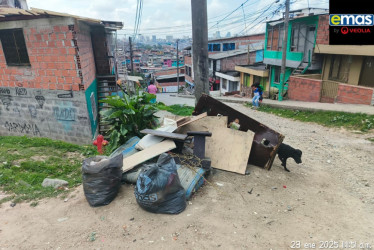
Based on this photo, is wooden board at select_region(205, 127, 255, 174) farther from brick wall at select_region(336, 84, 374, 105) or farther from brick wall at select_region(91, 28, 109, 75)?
brick wall at select_region(336, 84, 374, 105)

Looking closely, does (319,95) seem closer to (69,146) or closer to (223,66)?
(69,146)

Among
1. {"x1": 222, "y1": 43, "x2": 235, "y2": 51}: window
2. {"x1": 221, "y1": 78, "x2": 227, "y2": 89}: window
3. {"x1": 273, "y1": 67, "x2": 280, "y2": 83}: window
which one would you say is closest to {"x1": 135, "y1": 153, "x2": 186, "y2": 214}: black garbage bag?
{"x1": 273, "y1": 67, "x2": 280, "y2": 83}: window

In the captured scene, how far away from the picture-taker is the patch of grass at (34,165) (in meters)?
3.96

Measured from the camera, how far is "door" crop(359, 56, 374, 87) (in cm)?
1163

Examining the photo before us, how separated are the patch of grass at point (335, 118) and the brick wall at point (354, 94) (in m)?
2.09

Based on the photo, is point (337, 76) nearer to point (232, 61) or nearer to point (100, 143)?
point (100, 143)

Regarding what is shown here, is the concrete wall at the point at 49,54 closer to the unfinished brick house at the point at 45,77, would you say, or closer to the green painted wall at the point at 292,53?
the unfinished brick house at the point at 45,77

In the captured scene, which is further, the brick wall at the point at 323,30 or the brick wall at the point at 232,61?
the brick wall at the point at 232,61

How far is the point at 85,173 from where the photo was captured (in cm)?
333

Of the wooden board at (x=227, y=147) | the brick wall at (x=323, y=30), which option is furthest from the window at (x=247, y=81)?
the wooden board at (x=227, y=147)

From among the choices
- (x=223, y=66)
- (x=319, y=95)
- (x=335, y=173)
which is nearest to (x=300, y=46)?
(x=319, y=95)

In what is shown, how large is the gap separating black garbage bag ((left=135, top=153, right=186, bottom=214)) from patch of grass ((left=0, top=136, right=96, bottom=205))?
1.73m

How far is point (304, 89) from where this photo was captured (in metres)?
12.7

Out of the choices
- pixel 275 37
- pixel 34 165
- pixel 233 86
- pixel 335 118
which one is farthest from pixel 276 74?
pixel 34 165
